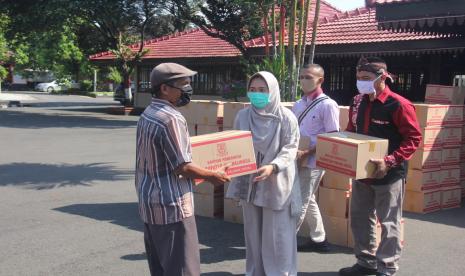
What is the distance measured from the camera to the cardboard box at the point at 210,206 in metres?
6.77

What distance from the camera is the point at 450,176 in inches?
290

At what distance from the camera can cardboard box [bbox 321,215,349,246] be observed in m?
5.64

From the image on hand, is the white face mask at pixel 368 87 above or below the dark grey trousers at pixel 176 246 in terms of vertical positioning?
above

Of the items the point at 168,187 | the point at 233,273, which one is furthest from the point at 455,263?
the point at 168,187

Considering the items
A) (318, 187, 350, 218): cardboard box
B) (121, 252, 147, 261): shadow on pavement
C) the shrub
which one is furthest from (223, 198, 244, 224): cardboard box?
the shrub

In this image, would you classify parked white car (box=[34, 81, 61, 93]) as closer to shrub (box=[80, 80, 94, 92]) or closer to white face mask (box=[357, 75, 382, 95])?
shrub (box=[80, 80, 94, 92])

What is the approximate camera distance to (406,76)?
1619 cm

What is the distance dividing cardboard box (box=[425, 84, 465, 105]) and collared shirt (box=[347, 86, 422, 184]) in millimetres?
3457

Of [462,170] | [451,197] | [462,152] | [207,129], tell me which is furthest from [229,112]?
[462,170]

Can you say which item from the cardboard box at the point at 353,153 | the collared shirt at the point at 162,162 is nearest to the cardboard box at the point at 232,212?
the cardboard box at the point at 353,153

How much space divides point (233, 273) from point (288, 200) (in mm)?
1114

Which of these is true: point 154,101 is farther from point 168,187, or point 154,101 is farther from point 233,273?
point 233,273

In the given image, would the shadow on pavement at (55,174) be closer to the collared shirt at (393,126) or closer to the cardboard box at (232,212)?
the cardboard box at (232,212)

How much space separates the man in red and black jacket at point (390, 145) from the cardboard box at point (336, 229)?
979 millimetres
